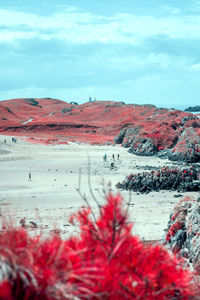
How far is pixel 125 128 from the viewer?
2056 inches

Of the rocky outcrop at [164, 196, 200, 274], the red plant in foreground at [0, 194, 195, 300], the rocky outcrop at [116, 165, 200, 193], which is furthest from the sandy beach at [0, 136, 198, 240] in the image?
the rocky outcrop at [164, 196, 200, 274]

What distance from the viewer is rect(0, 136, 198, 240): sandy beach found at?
1299 centimetres

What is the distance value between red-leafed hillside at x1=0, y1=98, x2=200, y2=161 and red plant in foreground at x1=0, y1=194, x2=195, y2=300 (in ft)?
94.5

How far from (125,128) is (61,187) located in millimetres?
32609

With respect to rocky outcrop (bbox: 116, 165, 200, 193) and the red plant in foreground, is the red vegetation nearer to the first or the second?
rocky outcrop (bbox: 116, 165, 200, 193)

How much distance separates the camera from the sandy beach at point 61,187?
42.6 ft

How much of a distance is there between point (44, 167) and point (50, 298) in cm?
2590

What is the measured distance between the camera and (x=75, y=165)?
2923 cm

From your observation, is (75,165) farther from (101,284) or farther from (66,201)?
(101,284)

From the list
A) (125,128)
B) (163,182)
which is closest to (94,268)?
(163,182)

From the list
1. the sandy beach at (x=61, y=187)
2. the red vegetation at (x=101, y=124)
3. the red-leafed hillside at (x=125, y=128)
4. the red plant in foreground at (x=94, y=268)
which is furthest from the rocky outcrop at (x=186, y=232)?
the red vegetation at (x=101, y=124)

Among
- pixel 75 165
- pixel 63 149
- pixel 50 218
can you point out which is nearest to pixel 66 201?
pixel 50 218

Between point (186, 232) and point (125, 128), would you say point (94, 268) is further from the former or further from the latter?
point (125, 128)

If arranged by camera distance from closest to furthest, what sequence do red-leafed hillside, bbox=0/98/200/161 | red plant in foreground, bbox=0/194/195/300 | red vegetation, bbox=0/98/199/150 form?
red plant in foreground, bbox=0/194/195/300
red-leafed hillside, bbox=0/98/200/161
red vegetation, bbox=0/98/199/150
